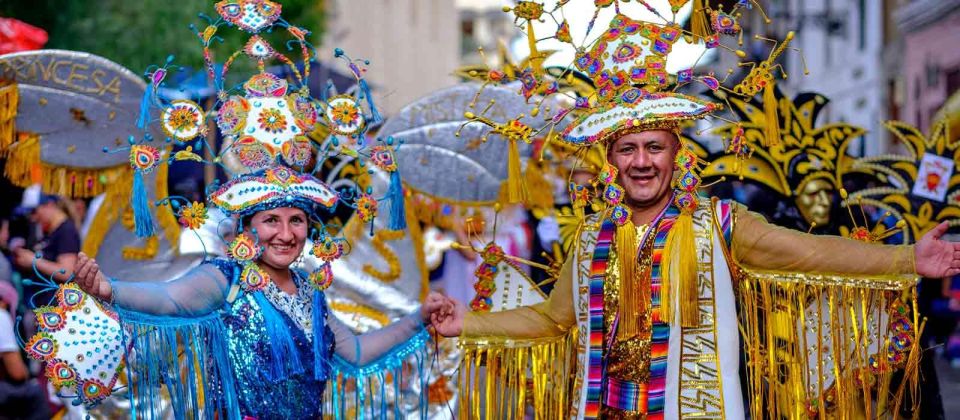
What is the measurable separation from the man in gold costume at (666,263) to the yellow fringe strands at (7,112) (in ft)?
10.0

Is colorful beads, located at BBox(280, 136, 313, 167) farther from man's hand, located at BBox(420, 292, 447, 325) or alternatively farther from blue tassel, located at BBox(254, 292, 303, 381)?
man's hand, located at BBox(420, 292, 447, 325)

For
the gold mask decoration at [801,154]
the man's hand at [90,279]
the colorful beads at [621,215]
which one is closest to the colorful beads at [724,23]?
the colorful beads at [621,215]

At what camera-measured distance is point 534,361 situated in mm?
4754

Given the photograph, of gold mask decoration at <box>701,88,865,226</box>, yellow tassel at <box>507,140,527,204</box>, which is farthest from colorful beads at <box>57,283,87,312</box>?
gold mask decoration at <box>701,88,865,226</box>

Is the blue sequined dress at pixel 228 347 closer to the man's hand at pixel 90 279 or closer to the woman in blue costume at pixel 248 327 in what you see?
the woman in blue costume at pixel 248 327

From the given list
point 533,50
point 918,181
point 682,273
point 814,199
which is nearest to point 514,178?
point 533,50

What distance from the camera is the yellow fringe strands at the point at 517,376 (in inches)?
186

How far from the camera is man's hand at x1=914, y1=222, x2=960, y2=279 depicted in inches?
161

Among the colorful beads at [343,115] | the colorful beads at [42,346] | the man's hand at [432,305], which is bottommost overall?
the colorful beads at [42,346]

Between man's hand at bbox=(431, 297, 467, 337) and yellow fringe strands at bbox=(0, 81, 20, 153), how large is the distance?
2.55 m

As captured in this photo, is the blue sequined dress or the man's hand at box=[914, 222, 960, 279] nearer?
the man's hand at box=[914, 222, 960, 279]

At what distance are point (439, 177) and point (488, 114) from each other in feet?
1.47

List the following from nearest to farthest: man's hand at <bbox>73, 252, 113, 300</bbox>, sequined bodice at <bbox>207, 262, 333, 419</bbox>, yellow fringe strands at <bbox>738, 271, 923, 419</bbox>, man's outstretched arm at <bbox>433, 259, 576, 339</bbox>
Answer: man's hand at <bbox>73, 252, 113, 300</bbox> → yellow fringe strands at <bbox>738, 271, 923, 419</bbox> → sequined bodice at <bbox>207, 262, 333, 419</bbox> → man's outstretched arm at <bbox>433, 259, 576, 339</bbox>

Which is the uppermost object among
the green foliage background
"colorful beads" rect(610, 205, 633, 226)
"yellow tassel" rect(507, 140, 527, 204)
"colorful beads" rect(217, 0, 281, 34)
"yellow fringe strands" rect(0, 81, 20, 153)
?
the green foliage background
